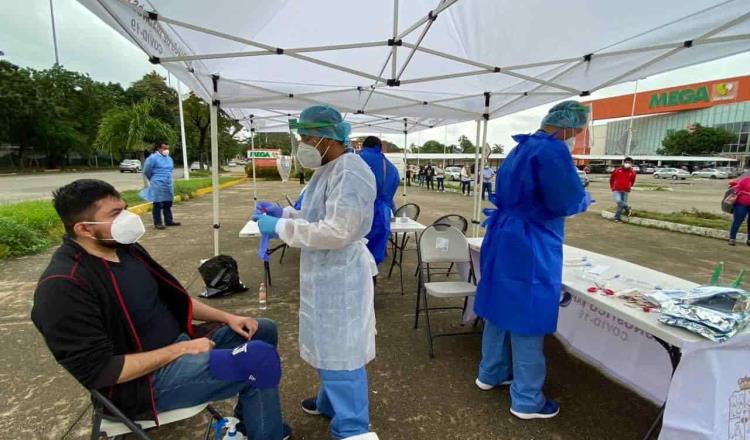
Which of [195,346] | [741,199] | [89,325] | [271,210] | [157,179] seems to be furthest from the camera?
[157,179]

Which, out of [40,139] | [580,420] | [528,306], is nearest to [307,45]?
[528,306]

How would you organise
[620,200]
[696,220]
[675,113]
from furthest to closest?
1. [675,113]
2. [620,200]
3. [696,220]

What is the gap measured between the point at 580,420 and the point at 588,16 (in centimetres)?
280

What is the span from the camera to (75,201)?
4.54ft

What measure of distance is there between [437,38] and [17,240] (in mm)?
6438

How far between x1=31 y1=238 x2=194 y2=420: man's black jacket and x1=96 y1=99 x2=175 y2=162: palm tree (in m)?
18.2

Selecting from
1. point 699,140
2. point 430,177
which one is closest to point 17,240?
point 430,177

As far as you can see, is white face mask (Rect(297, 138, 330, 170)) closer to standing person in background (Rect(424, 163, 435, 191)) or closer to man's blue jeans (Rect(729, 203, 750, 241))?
man's blue jeans (Rect(729, 203, 750, 241))

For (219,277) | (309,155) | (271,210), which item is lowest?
(219,277)

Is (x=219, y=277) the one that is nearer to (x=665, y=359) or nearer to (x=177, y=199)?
(x=665, y=359)

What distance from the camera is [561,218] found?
2.08 m

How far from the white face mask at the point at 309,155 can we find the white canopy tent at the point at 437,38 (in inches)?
58.8

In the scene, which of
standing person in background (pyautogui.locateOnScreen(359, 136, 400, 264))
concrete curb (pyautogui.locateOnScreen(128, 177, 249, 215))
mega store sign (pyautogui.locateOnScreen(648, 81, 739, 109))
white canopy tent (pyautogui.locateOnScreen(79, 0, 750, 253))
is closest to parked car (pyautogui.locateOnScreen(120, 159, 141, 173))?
concrete curb (pyautogui.locateOnScreen(128, 177, 249, 215))

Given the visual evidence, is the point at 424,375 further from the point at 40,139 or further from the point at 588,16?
the point at 40,139
